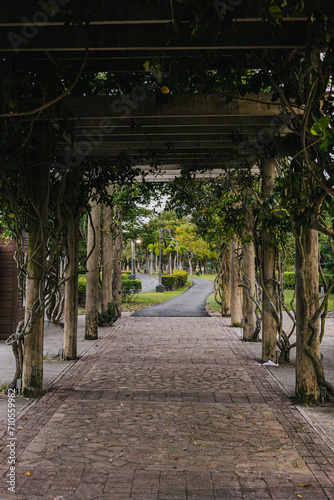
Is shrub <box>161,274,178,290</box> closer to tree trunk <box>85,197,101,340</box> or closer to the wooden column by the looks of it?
tree trunk <box>85,197,101,340</box>

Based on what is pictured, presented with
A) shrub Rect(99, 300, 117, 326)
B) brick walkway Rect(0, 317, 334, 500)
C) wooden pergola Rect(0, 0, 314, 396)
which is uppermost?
wooden pergola Rect(0, 0, 314, 396)

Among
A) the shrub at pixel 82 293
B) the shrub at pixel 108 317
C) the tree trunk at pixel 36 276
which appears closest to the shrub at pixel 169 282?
the shrub at pixel 82 293

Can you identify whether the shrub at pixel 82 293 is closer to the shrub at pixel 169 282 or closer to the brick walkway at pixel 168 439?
the brick walkway at pixel 168 439

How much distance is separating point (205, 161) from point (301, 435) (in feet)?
19.8

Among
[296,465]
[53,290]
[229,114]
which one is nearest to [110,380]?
[53,290]

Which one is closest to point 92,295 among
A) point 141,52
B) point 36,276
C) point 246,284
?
point 246,284

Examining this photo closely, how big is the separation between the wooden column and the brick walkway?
480mm

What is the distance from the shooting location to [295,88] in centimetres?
476

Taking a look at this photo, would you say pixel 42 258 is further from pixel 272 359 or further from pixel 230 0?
pixel 272 359

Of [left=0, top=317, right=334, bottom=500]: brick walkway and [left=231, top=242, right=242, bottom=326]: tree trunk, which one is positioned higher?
[left=231, top=242, right=242, bottom=326]: tree trunk

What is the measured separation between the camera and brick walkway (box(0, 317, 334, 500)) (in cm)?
348

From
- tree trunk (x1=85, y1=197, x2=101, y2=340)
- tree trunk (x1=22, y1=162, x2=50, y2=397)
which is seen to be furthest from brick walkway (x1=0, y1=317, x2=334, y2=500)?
tree trunk (x1=85, y1=197, x2=101, y2=340)

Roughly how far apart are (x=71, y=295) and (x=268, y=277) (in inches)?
134

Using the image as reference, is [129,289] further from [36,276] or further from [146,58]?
[146,58]
